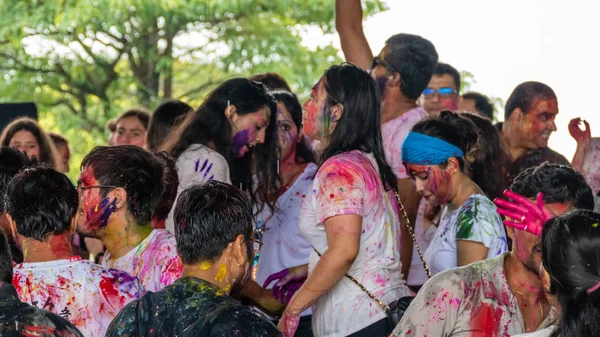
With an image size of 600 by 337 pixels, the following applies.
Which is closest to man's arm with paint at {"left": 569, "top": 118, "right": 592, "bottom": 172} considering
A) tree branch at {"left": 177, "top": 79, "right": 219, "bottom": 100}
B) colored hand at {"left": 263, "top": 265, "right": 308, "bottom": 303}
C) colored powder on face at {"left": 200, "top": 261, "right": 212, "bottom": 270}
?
colored hand at {"left": 263, "top": 265, "right": 308, "bottom": 303}

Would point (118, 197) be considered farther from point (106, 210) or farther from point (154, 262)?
point (154, 262)

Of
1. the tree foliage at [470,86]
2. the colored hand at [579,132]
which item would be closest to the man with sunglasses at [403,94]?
the colored hand at [579,132]

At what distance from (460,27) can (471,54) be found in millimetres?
396

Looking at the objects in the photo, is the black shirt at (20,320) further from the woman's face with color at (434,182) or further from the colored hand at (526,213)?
the woman's face with color at (434,182)

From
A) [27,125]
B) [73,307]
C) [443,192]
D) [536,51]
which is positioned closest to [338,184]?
[443,192]

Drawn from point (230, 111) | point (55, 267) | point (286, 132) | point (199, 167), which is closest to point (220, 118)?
point (230, 111)

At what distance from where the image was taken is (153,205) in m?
3.94

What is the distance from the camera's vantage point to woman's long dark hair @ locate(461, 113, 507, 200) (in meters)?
4.86

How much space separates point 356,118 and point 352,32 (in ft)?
5.66

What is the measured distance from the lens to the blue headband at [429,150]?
443 cm

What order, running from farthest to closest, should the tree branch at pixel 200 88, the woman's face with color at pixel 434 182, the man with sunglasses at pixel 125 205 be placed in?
the tree branch at pixel 200 88 → the woman's face with color at pixel 434 182 → the man with sunglasses at pixel 125 205

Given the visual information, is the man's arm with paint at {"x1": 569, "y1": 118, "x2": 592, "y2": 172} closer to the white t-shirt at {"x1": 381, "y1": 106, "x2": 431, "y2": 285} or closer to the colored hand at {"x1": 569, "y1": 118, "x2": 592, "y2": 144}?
the colored hand at {"x1": 569, "y1": 118, "x2": 592, "y2": 144}

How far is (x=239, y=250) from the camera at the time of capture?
300cm

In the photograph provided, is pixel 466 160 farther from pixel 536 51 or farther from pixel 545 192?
pixel 536 51
